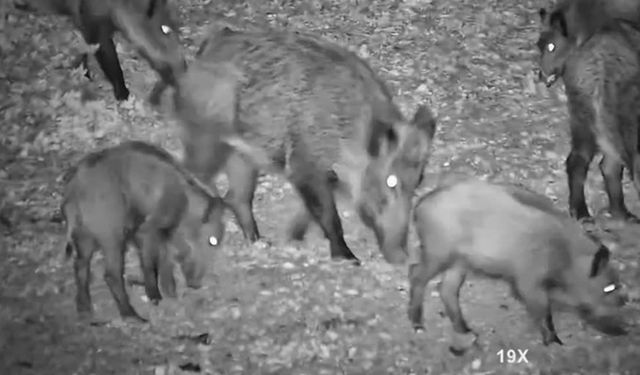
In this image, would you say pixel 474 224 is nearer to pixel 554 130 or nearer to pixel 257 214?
pixel 554 130

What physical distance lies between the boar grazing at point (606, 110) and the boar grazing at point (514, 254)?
0.26ft

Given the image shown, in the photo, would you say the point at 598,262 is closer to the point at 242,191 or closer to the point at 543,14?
the point at 543,14

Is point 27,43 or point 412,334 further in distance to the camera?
point 27,43

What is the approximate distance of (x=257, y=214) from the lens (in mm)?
1658

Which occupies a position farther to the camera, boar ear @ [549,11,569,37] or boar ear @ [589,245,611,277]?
boar ear @ [549,11,569,37]

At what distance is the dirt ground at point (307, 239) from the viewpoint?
63.4 inches

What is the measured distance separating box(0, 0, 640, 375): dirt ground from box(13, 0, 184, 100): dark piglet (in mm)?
20

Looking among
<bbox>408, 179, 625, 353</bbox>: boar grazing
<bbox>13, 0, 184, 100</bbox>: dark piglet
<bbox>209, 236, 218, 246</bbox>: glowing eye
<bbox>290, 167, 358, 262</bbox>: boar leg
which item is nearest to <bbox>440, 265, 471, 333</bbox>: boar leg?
<bbox>408, 179, 625, 353</bbox>: boar grazing

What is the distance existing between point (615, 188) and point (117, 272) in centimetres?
83

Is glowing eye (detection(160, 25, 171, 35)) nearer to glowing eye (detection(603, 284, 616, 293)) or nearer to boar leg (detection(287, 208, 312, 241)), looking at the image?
boar leg (detection(287, 208, 312, 241))

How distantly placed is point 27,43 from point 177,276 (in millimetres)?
484

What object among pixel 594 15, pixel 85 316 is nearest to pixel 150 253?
pixel 85 316

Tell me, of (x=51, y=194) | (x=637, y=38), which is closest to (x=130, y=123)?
(x=51, y=194)

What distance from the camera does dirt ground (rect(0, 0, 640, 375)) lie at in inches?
63.4
